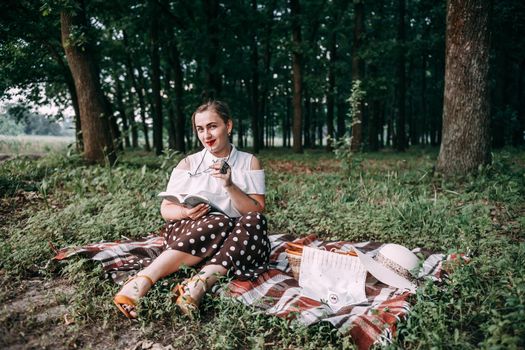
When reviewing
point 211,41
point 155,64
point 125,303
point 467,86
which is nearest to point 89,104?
point 125,303

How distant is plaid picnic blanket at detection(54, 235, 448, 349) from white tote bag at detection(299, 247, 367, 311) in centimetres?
10

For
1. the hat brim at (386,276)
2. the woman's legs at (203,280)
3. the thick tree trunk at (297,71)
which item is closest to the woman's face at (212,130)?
the woman's legs at (203,280)

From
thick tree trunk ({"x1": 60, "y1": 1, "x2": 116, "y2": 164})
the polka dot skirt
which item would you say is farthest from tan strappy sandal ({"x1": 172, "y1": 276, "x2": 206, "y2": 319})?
thick tree trunk ({"x1": 60, "y1": 1, "x2": 116, "y2": 164})

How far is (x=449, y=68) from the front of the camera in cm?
623

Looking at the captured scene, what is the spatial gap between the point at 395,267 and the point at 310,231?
1.88 meters

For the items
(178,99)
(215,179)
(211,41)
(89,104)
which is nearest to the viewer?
(215,179)

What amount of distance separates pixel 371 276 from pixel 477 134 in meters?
4.43

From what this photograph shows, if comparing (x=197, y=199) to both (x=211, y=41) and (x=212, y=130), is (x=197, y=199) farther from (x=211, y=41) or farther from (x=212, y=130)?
(x=211, y=41)

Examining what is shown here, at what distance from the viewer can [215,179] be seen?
129 inches

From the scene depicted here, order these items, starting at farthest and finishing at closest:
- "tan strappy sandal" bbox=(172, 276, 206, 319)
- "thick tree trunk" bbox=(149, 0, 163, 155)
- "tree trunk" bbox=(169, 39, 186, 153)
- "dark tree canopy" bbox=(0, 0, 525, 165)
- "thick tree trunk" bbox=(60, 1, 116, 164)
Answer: "tree trunk" bbox=(169, 39, 186, 153)
"thick tree trunk" bbox=(149, 0, 163, 155)
"dark tree canopy" bbox=(0, 0, 525, 165)
"thick tree trunk" bbox=(60, 1, 116, 164)
"tan strappy sandal" bbox=(172, 276, 206, 319)

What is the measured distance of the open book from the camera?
9.48ft

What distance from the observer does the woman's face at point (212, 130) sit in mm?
3096

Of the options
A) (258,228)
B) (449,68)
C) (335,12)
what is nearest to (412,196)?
(449,68)

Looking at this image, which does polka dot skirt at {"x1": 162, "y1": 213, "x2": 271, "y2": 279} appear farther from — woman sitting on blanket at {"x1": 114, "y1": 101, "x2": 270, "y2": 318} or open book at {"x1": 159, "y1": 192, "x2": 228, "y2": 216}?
open book at {"x1": 159, "y1": 192, "x2": 228, "y2": 216}
